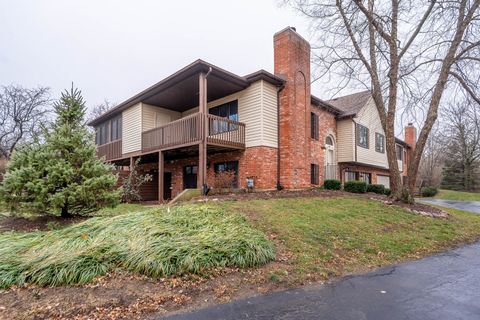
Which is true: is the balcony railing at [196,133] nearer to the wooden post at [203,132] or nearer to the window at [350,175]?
the wooden post at [203,132]

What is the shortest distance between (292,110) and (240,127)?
265cm

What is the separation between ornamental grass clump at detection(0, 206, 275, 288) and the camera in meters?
3.77

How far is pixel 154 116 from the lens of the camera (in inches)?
640

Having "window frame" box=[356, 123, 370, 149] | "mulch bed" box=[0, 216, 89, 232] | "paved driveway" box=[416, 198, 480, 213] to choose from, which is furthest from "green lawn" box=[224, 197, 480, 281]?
"window frame" box=[356, 123, 370, 149]

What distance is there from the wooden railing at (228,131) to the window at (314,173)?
16.5 ft

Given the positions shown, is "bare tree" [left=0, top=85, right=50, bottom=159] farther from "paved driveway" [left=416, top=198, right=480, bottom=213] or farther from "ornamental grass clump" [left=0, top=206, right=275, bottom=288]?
"paved driveway" [left=416, top=198, right=480, bottom=213]

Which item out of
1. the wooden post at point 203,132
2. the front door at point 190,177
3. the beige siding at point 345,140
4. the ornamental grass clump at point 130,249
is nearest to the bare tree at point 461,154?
the beige siding at point 345,140

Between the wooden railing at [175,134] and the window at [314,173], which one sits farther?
the window at [314,173]

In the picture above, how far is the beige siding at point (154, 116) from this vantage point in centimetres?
1580

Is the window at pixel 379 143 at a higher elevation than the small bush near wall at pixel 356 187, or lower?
higher

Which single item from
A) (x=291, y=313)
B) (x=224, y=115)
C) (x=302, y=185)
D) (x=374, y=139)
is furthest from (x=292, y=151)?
(x=374, y=139)

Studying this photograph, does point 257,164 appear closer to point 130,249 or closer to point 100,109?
point 130,249

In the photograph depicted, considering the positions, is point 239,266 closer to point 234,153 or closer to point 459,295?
point 459,295

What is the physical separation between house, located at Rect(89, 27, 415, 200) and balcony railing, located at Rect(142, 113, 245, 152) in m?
0.05
